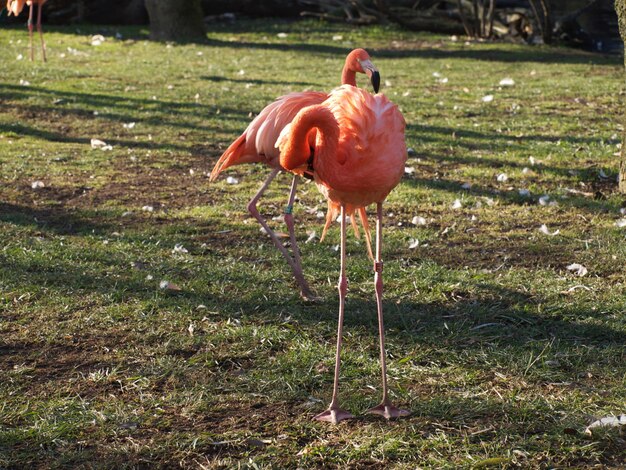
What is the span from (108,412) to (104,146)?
513 centimetres

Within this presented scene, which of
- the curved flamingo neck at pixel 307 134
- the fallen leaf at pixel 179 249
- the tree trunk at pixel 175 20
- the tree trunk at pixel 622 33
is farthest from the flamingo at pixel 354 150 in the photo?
the tree trunk at pixel 175 20

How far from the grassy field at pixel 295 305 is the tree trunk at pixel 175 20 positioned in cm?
631

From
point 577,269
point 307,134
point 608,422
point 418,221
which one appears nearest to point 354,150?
point 307,134

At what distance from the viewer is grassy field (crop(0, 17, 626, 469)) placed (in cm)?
331

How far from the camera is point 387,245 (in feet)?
17.9

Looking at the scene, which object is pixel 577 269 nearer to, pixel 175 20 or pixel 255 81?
pixel 255 81

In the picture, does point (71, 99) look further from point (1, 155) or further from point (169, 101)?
point (1, 155)

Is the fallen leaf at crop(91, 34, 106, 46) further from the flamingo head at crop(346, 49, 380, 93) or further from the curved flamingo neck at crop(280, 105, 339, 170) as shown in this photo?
the curved flamingo neck at crop(280, 105, 339, 170)

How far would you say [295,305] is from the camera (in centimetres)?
458

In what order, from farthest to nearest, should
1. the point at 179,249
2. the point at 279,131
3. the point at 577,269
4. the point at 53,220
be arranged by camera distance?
the point at 53,220, the point at 179,249, the point at 577,269, the point at 279,131

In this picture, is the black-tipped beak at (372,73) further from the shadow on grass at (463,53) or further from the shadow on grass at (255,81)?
the shadow on grass at (463,53)

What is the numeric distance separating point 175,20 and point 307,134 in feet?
40.5

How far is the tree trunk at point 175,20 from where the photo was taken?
49.7 feet

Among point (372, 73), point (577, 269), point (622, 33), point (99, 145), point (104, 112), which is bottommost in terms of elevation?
point (577, 269)
